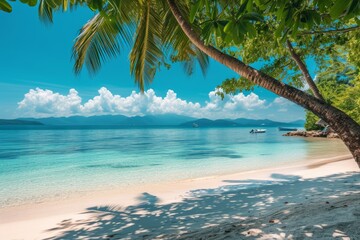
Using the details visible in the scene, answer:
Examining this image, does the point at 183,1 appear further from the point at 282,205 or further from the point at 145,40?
the point at 282,205

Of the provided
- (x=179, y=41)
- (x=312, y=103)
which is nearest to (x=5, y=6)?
(x=312, y=103)

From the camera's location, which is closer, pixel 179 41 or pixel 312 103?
pixel 312 103

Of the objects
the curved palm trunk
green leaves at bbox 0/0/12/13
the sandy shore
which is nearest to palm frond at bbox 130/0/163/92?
the curved palm trunk

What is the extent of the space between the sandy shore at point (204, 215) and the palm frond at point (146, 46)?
3060 mm

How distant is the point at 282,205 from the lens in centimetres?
539

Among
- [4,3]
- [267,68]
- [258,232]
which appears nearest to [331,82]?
[267,68]

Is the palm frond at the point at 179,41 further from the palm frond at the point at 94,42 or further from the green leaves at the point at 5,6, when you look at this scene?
the green leaves at the point at 5,6

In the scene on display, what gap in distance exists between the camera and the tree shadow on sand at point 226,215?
358cm

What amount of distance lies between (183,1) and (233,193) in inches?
190

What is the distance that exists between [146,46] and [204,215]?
3942 mm

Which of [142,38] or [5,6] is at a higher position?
[142,38]

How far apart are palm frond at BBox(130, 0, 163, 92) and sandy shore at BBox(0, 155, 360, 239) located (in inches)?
120

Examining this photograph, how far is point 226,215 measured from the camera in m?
5.05

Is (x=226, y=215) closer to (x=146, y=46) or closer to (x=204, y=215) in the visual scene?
(x=204, y=215)
